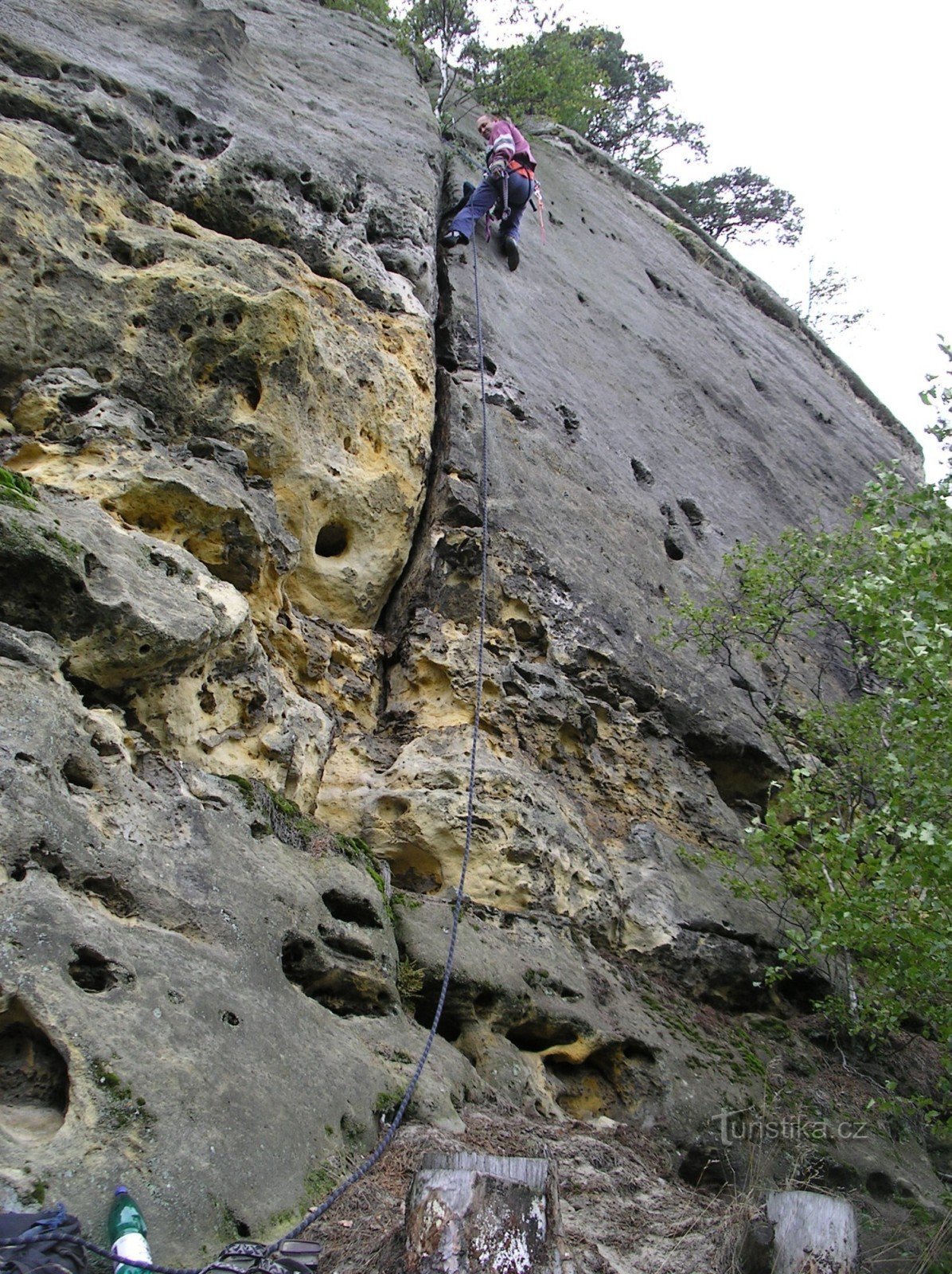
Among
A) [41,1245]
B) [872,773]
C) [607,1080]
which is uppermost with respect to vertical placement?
[872,773]

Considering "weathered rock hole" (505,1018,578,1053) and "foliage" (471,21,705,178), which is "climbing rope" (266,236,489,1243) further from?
"foliage" (471,21,705,178)

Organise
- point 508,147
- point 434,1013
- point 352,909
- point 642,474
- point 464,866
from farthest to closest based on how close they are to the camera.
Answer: point 508,147 → point 642,474 → point 464,866 → point 434,1013 → point 352,909

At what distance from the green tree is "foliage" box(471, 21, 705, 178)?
10961 mm

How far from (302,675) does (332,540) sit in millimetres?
1548

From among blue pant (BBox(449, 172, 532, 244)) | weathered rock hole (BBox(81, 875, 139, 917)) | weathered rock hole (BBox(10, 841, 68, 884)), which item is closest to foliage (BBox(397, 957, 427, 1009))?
weathered rock hole (BBox(81, 875, 139, 917))

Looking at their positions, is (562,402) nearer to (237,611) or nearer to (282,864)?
(237,611)

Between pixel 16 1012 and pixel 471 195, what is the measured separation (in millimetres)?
11824

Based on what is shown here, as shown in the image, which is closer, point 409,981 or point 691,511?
point 409,981

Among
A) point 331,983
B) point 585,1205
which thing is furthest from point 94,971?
point 585,1205

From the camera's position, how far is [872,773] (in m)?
9.12

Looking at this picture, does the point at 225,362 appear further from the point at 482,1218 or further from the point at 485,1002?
the point at 482,1218

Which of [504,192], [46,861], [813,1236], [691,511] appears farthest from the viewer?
[504,192]

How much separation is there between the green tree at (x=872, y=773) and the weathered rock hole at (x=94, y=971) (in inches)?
184

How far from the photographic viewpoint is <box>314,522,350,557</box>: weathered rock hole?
29.5 feet
